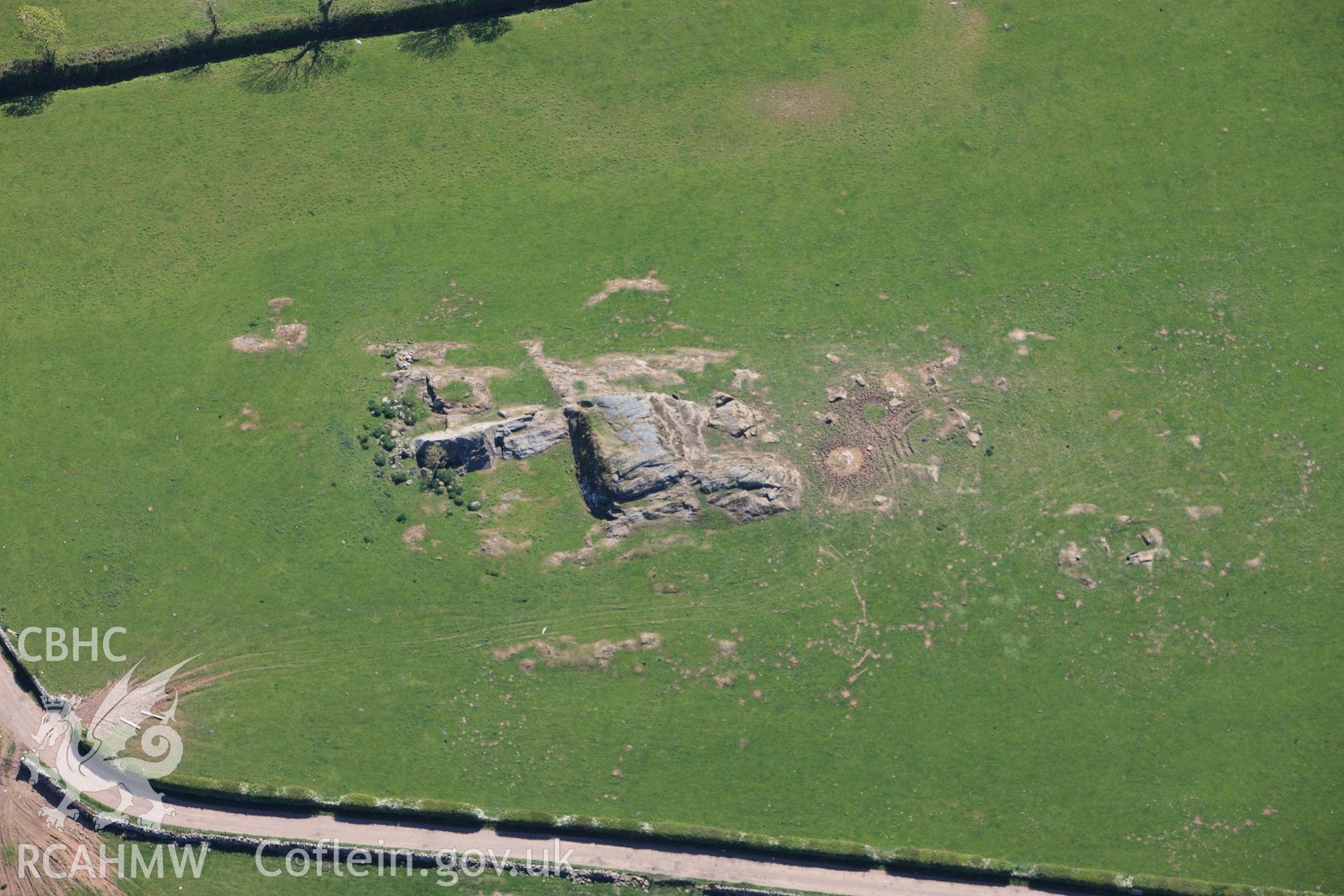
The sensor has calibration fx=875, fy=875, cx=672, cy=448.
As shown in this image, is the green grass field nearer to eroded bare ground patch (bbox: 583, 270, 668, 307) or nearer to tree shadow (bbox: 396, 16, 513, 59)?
tree shadow (bbox: 396, 16, 513, 59)

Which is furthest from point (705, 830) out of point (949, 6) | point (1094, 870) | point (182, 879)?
point (949, 6)

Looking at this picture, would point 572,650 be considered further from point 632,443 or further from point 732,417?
point 732,417

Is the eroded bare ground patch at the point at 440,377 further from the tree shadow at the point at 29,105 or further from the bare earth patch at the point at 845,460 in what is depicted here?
the tree shadow at the point at 29,105

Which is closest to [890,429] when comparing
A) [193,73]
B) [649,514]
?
[649,514]

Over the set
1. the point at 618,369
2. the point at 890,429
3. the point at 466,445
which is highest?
the point at 618,369

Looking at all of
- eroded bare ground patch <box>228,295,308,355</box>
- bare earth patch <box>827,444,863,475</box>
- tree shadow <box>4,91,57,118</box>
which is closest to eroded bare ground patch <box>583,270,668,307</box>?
bare earth patch <box>827,444,863,475</box>

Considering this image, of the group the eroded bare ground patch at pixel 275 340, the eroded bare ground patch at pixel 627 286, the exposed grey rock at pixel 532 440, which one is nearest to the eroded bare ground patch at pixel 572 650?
the exposed grey rock at pixel 532 440
